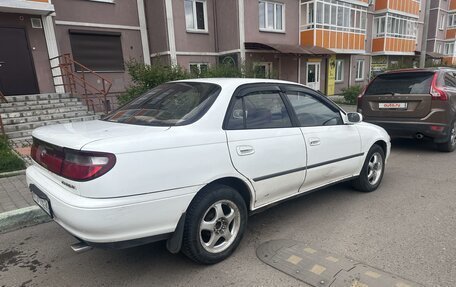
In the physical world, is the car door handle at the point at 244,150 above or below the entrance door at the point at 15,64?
below

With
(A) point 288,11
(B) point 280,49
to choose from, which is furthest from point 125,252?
(A) point 288,11

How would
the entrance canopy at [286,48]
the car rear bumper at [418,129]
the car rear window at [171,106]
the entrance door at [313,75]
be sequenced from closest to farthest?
1. the car rear window at [171,106]
2. the car rear bumper at [418,129]
3. the entrance canopy at [286,48]
4. the entrance door at [313,75]

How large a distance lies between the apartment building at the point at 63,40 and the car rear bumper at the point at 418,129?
1068cm

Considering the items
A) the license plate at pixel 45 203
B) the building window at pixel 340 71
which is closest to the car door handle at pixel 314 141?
the license plate at pixel 45 203

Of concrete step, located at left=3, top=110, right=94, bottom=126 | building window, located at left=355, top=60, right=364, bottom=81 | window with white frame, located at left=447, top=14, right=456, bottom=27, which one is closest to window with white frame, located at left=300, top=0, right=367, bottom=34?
building window, located at left=355, top=60, right=364, bottom=81

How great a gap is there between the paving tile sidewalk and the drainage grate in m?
3.16

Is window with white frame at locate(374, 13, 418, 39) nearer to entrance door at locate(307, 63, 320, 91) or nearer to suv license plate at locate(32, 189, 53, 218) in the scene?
entrance door at locate(307, 63, 320, 91)

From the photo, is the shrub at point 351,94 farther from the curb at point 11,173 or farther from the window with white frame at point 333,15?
the curb at point 11,173

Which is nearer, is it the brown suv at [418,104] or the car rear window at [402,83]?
the brown suv at [418,104]

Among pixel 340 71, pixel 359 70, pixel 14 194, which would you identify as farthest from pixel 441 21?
pixel 14 194

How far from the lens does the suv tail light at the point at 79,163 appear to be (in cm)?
218

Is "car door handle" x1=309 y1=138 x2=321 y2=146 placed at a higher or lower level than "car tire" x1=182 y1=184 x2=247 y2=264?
higher

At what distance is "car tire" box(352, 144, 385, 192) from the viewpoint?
14.3 feet

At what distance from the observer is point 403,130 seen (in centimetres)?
648
